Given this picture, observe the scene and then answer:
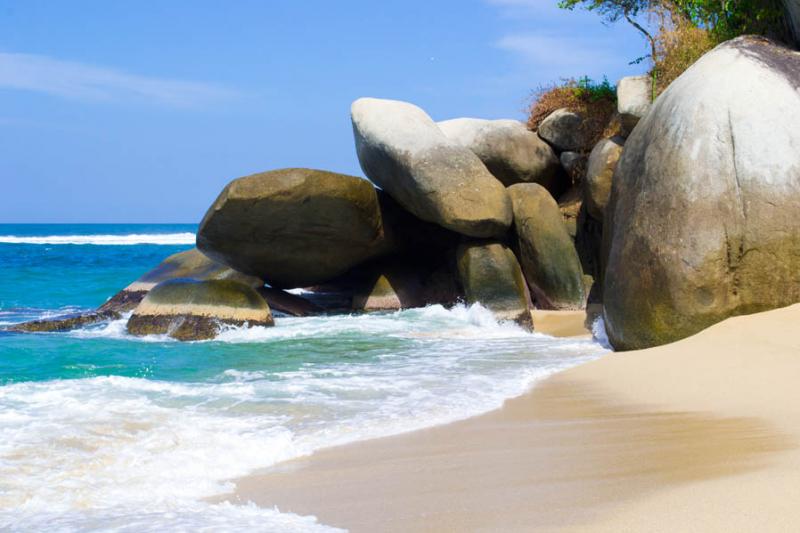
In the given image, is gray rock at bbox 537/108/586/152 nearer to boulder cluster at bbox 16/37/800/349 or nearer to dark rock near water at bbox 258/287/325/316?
boulder cluster at bbox 16/37/800/349

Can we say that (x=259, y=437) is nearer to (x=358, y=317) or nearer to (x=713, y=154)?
(x=713, y=154)

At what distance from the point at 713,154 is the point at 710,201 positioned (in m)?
0.43

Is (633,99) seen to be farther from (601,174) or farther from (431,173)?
(431,173)

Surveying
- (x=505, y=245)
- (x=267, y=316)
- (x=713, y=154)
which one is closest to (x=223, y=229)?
(x=267, y=316)

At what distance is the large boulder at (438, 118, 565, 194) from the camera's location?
15672 mm

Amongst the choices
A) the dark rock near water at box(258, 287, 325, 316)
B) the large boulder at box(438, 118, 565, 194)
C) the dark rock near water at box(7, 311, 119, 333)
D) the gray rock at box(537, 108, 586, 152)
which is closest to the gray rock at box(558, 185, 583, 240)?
the large boulder at box(438, 118, 565, 194)

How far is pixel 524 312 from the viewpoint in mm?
13133

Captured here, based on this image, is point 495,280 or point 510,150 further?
point 510,150

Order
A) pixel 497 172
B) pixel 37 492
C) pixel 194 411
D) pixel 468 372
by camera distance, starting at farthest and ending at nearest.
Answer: pixel 497 172, pixel 468 372, pixel 194 411, pixel 37 492

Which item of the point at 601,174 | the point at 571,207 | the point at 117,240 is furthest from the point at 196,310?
the point at 117,240

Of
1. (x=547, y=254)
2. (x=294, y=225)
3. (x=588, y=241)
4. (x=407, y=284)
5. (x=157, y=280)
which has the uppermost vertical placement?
(x=294, y=225)

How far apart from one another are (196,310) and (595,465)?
843 cm

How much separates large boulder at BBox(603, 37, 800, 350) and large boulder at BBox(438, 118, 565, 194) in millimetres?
6664

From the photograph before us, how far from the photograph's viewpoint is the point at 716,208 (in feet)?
27.1
